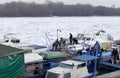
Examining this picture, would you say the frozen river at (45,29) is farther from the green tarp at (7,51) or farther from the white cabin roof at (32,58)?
the green tarp at (7,51)

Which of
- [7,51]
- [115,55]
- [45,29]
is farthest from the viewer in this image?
[45,29]

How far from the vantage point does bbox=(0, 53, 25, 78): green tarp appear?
37.8ft

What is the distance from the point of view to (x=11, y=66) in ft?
39.1

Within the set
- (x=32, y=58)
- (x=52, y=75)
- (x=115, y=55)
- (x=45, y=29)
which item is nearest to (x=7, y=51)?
(x=52, y=75)

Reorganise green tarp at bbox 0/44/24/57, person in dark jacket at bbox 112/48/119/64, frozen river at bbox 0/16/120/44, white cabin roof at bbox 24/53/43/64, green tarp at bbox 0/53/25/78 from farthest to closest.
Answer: frozen river at bbox 0/16/120/44
person in dark jacket at bbox 112/48/119/64
white cabin roof at bbox 24/53/43/64
green tarp at bbox 0/44/24/57
green tarp at bbox 0/53/25/78

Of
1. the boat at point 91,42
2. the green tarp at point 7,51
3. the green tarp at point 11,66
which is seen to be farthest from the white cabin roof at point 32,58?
the boat at point 91,42

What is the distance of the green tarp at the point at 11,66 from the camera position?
37.8ft

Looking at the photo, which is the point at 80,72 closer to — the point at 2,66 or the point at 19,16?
the point at 2,66

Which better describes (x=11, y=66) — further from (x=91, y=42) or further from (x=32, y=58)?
(x=91, y=42)

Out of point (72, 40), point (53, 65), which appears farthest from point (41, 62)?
point (72, 40)

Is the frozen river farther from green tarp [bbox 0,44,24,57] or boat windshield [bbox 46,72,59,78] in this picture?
green tarp [bbox 0,44,24,57]

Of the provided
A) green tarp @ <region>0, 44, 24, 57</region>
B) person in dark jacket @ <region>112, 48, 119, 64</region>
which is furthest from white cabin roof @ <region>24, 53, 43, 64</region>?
green tarp @ <region>0, 44, 24, 57</region>

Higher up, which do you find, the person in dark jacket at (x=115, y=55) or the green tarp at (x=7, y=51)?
the green tarp at (x=7, y=51)

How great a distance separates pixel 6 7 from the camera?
135375mm
